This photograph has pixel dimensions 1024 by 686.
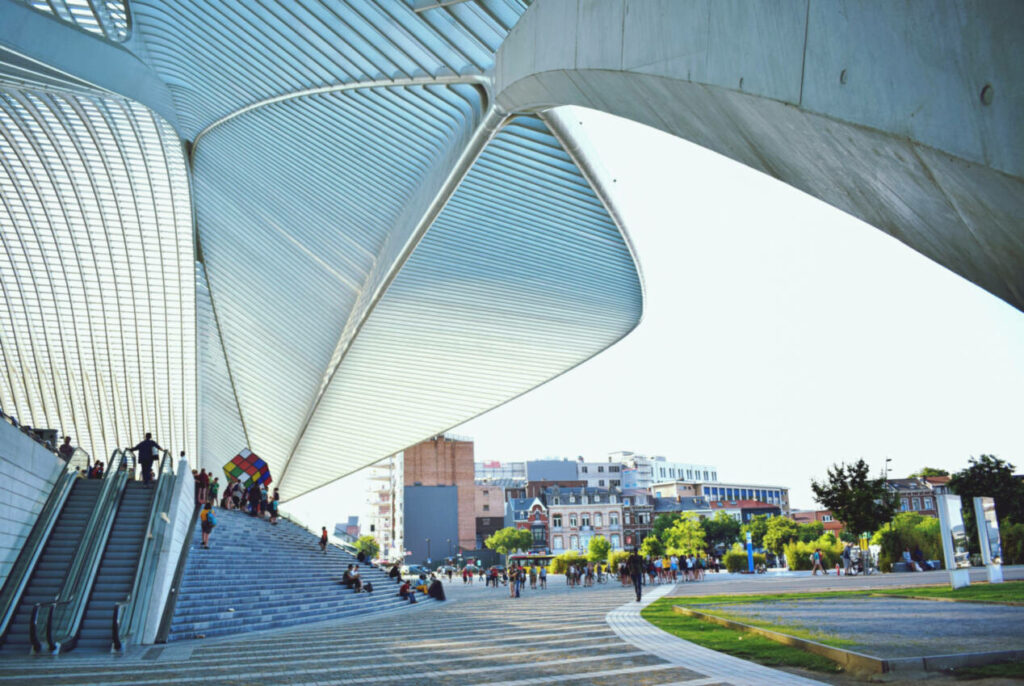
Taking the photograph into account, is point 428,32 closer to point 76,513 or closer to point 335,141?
point 335,141

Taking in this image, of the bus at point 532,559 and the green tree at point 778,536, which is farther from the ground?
the green tree at point 778,536

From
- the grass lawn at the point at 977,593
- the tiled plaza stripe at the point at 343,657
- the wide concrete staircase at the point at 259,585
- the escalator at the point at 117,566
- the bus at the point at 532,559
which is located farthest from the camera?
the bus at the point at 532,559

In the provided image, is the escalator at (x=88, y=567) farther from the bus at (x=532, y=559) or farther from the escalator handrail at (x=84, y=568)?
the bus at (x=532, y=559)

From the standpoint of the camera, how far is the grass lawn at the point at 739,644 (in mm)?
7484

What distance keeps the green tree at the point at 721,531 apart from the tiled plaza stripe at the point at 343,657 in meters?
80.7

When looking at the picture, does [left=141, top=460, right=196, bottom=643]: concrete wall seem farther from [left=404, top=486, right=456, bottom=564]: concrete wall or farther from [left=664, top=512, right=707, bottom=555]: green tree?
[left=404, top=486, right=456, bottom=564]: concrete wall

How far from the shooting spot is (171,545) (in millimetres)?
14094

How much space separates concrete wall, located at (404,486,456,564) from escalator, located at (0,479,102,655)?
8158 cm

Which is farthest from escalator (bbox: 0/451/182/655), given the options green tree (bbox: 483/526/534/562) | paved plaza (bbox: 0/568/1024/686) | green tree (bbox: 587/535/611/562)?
green tree (bbox: 483/526/534/562)

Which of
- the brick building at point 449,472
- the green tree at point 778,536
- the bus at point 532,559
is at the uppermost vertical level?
the brick building at point 449,472

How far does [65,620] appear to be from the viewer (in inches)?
445

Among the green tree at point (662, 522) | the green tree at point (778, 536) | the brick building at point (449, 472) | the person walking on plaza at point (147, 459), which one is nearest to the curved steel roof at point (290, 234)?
the person walking on plaza at point (147, 459)

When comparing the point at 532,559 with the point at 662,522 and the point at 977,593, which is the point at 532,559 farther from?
the point at 977,593

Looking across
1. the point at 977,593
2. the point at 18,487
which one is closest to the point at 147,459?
the point at 18,487
